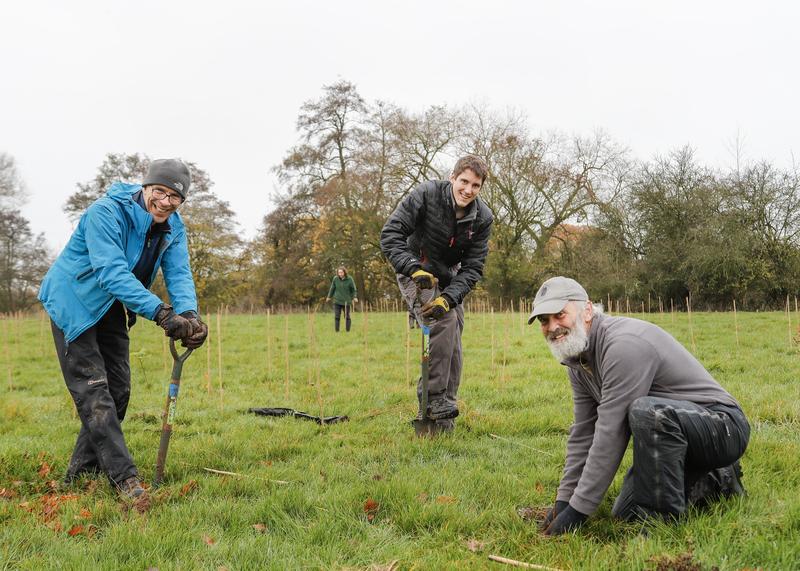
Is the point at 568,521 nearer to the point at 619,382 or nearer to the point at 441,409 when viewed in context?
the point at 619,382

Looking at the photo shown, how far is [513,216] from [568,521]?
985 inches

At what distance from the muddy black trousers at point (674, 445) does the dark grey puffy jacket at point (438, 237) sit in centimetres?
239

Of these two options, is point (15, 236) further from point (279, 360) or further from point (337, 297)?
point (279, 360)

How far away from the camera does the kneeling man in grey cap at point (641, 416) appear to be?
281 centimetres

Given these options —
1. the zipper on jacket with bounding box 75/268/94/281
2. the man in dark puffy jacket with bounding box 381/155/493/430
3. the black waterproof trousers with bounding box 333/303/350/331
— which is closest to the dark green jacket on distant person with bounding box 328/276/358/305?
the black waterproof trousers with bounding box 333/303/350/331

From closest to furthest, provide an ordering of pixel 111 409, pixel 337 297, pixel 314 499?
pixel 314 499
pixel 111 409
pixel 337 297

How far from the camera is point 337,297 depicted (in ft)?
52.2

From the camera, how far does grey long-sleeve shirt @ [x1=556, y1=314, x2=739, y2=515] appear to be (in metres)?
2.86

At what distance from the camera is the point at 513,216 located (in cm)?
2720

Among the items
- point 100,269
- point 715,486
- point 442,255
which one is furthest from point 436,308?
point 100,269

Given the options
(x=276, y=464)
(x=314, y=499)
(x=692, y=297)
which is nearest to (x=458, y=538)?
(x=314, y=499)

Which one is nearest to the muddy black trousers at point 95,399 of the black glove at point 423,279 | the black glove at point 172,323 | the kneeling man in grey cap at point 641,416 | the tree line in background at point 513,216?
the black glove at point 172,323

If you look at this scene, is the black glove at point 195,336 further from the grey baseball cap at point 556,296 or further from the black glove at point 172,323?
the grey baseball cap at point 556,296

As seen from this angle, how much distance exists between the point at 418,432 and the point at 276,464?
128 centimetres
